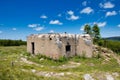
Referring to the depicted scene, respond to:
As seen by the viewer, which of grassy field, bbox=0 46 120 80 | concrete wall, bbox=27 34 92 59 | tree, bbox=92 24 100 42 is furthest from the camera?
tree, bbox=92 24 100 42

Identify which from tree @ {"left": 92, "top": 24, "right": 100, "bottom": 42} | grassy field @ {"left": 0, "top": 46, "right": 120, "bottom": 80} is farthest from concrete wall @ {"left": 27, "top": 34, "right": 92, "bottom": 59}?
tree @ {"left": 92, "top": 24, "right": 100, "bottom": 42}

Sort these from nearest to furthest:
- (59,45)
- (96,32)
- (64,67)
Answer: (64,67)
(59,45)
(96,32)

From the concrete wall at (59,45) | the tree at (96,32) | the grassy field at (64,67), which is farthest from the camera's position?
the tree at (96,32)

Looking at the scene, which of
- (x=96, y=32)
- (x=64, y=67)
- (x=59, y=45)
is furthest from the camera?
(x=96, y=32)

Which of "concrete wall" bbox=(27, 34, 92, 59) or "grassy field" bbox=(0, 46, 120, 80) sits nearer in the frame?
"grassy field" bbox=(0, 46, 120, 80)

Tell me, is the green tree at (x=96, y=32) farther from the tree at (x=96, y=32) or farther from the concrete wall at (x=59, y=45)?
the concrete wall at (x=59, y=45)

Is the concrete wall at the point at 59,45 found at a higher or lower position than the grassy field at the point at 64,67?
higher

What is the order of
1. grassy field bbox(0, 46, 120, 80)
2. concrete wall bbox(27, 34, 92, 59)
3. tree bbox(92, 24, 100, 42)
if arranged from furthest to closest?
tree bbox(92, 24, 100, 42) → concrete wall bbox(27, 34, 92, 59) → grassy field bbox(0, 46, 120, 80)

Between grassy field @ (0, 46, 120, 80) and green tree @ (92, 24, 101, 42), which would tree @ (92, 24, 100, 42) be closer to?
green tree @ (92, 24, 101, 42)

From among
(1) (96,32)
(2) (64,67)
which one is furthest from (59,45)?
(1) (96,32)

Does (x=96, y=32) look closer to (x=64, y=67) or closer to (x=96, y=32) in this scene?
(x=96, y=32)

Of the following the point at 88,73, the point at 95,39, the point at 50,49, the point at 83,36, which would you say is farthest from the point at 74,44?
the point at 95,39

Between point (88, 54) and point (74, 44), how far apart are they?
193 cm

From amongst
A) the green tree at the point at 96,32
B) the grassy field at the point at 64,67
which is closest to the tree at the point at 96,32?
the green tree at the point at 96,32
